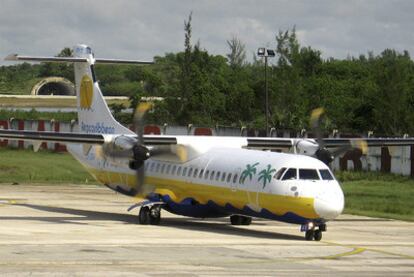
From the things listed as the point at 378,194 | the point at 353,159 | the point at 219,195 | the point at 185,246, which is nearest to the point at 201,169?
the point at 219,195

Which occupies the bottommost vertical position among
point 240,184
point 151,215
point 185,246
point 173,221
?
point 173,221

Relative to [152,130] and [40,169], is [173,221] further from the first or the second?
[152,130]

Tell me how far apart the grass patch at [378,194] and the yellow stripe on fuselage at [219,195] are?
33.7ft

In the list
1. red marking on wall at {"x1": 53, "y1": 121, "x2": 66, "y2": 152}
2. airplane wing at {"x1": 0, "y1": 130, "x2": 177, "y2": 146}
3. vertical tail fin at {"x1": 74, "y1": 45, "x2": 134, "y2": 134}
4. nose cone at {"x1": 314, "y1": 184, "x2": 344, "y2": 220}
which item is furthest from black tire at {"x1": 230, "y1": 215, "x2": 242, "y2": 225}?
red marking on wall at {"x1": 53, "y1": 121, "x2": 66, "y2": 152}

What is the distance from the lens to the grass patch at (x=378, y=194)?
4138 cm

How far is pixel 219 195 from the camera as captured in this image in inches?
1223

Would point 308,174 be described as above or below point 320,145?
below

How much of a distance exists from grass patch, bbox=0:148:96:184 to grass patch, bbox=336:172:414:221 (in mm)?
16224

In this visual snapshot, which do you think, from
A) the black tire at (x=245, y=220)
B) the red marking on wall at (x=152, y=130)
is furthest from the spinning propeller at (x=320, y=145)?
the red marking on wall at (x=152, y=130)

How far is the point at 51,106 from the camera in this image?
11975 centimetres

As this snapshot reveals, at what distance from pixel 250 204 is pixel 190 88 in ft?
191

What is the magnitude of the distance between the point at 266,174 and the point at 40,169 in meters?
35.1

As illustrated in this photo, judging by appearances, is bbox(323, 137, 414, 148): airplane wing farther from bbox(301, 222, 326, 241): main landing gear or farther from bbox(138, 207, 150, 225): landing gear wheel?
bbox(301, 222, 326, 241): main landing gear

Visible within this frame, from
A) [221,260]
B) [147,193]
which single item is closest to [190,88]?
[147,193]
